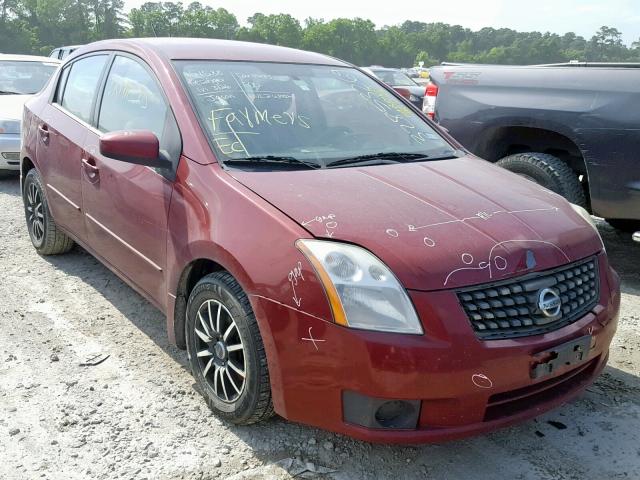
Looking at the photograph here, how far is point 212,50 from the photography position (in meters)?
3.43

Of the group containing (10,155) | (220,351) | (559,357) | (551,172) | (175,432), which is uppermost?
(551,172)

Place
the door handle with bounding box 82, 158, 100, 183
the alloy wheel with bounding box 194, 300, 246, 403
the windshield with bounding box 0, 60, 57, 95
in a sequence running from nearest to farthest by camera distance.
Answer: the alloy wheel with bounding box 194, 300, 246, 403, the door handle with bounding box 82, 158, 100, 183, the windshield with bounding box 0, 60, 57, 95

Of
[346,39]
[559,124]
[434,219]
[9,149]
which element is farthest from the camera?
[346,39]

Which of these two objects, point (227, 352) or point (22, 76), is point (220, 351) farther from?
point (22, 76)

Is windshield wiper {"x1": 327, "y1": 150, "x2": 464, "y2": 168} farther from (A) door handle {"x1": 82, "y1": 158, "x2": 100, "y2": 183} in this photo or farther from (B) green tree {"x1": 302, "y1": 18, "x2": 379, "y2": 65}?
(B) green tree {"x1": 302, "y1": 18, "x2": 379, "y2": 65}

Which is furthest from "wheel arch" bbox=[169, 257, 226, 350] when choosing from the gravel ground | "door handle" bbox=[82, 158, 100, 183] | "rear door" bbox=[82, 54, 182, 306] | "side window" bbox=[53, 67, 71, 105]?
"side window" bbox=[53, 67, 71, 105]

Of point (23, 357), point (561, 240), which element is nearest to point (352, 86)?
point (561, 240)

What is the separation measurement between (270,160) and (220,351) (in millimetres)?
891

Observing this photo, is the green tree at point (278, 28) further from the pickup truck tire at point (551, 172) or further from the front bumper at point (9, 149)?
the pickup truck tire at point (551, 172)

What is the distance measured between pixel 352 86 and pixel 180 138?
127 centimetres

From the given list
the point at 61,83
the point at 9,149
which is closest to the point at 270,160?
the point at 61,83

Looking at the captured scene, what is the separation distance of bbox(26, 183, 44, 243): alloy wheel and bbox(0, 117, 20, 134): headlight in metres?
2.78

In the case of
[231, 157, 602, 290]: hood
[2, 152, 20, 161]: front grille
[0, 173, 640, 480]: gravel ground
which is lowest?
[0, 173, 640, 480]: gravel ground

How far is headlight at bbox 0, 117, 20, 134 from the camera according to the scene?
279 inches
